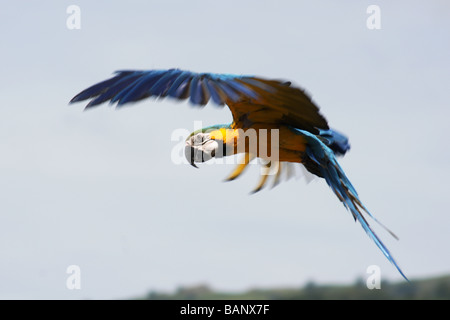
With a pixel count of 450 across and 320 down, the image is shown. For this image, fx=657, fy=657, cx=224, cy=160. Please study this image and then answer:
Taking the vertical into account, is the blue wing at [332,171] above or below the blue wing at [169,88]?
below

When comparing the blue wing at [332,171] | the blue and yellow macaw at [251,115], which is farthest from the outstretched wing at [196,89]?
the blue wing at [332,171]

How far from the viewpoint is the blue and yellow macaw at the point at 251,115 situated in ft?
12.3

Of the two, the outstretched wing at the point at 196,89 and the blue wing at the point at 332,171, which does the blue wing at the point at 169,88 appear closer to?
the outstretched wing at the point at 196,89

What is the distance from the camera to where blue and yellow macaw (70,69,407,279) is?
147 inches

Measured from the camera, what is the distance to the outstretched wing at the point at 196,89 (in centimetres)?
371

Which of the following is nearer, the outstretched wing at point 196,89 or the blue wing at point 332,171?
the outstretched wing at point 196,89

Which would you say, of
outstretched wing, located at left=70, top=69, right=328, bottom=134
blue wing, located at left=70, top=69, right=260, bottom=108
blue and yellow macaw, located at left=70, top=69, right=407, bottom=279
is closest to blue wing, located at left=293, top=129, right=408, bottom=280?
blue and yellow macaw, located at left=70, top=69, right=407, bottom=279

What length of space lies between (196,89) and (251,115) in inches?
27.2
